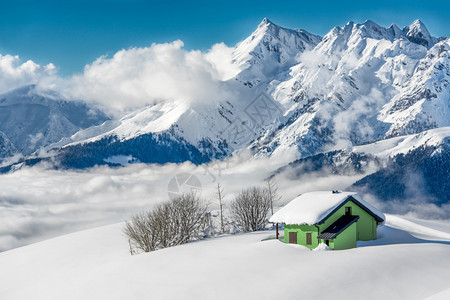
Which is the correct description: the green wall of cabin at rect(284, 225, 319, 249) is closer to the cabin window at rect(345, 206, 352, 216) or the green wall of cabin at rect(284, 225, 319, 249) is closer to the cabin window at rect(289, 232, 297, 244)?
the cabin window at rect(289, 232, 297, 244)

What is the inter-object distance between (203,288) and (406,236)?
38316mm

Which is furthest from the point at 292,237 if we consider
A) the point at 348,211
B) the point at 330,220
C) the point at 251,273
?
the point at 251,273

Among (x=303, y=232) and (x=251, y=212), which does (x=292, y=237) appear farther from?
(x=251, y=212)

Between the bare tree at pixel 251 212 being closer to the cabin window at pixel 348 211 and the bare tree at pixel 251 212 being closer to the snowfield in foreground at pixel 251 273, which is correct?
the snowfield in foreground at pixel 251 273

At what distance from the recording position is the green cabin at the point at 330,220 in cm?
6288

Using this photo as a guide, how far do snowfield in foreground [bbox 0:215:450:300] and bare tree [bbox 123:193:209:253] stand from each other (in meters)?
4.47

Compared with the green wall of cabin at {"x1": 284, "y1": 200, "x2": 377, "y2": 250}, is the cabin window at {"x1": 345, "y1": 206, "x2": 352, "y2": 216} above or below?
above

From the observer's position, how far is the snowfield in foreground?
A: 155 feet

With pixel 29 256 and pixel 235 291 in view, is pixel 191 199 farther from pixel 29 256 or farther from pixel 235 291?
pixel 235 291

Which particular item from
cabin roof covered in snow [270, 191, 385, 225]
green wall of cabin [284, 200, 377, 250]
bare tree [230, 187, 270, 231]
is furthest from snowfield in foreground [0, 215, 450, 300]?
bare tree [230, 187, 270, 231]

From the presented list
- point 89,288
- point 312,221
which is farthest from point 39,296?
point 312,221

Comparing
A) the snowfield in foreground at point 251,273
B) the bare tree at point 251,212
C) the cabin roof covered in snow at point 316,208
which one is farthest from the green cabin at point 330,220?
the bare tree at point 251,212

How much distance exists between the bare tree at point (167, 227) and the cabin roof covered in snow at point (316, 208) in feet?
60.5

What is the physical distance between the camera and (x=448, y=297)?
39781mm
